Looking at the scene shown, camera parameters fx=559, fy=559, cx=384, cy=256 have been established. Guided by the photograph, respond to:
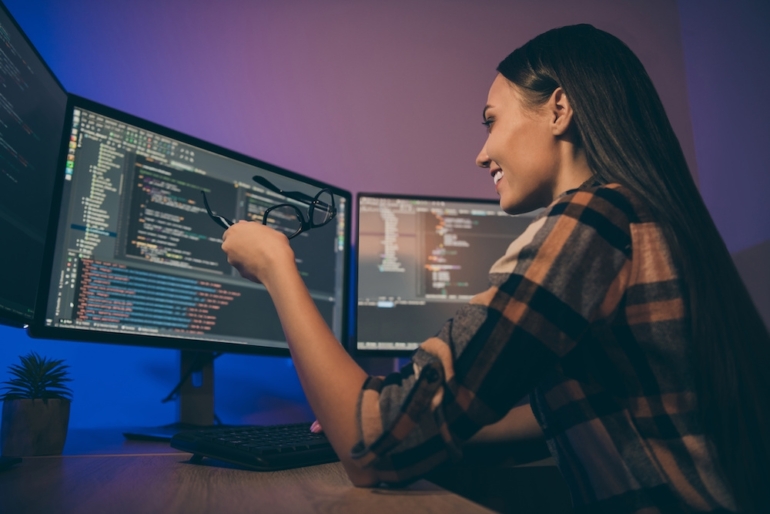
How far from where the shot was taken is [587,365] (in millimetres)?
672

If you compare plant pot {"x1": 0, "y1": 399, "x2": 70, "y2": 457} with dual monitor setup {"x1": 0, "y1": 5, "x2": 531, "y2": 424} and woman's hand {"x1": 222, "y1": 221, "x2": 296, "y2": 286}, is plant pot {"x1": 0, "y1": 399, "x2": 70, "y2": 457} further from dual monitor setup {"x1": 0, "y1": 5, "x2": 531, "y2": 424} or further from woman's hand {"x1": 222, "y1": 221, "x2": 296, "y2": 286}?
woman's hand {"x1": 222, "y1": 221, "x2": 296, "y2": 286}

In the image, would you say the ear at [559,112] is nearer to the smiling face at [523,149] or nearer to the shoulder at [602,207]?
the smiling face at [523,149]

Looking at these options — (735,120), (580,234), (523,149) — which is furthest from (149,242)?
(735,120)

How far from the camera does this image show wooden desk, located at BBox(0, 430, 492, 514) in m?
0.46

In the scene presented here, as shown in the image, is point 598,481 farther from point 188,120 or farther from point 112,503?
point 188,120

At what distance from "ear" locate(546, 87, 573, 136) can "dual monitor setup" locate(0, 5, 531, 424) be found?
0.47 meters

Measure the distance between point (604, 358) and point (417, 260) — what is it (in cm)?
80

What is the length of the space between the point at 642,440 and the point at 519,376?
0.18 metres

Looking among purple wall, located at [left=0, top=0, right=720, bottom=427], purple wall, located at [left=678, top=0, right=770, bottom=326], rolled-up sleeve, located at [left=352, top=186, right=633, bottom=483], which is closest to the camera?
rolled-up sleeve, located at [left=352, top=186, right=633, bottom=483]

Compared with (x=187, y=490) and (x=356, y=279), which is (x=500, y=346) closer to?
(x=187, y=490)

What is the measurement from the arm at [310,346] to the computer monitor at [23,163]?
0.35 m

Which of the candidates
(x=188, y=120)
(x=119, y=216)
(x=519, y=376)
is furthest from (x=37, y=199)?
(x=519, y=376)

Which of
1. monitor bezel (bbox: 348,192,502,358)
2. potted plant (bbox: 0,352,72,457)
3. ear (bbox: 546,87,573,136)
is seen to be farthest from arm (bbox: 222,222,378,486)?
monitor bezel (bbox: 348,192,502,358)

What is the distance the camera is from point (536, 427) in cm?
92
